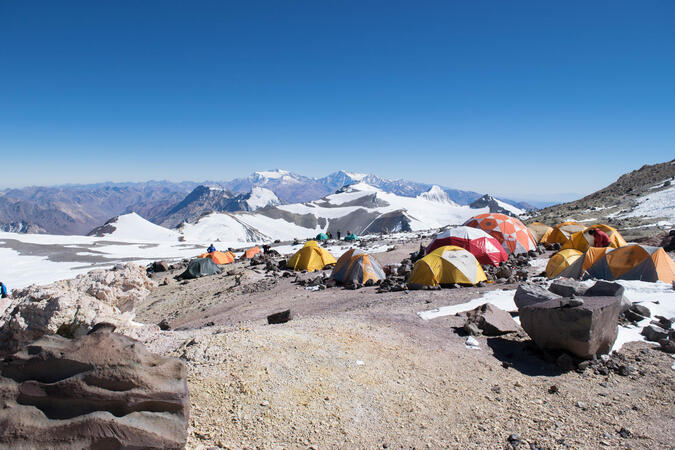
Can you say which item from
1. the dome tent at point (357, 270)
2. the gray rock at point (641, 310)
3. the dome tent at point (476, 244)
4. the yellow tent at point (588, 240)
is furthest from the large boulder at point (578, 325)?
the yellow tent at point (588, 240)

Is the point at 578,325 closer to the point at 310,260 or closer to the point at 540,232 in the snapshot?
the point at 310,260

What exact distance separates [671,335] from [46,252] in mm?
58209

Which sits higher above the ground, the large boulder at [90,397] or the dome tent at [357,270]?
the large boulder at [90,397]

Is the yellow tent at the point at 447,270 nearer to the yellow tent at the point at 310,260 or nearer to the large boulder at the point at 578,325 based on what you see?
the large boulder at the point at 578,325

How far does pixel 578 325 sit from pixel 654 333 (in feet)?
9.92

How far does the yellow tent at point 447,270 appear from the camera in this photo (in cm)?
1495

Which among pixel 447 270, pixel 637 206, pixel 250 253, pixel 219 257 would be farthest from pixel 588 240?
pixel 219 257

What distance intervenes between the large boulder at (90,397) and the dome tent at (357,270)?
13.3 metres

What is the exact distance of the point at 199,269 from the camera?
2603 centimetres

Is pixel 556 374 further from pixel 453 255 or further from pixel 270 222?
pixel 270 222

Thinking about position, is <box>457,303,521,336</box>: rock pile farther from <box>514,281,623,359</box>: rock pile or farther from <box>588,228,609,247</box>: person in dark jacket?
<box>588,228,609,247</box>: person in dark jacket

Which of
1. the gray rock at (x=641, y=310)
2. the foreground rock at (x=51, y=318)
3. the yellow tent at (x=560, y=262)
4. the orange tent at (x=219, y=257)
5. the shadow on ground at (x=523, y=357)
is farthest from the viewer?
the orange tent at (x=219, y=257)

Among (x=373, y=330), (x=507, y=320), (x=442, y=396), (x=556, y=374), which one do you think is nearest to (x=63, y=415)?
(x=442, y=396)

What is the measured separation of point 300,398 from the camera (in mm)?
6012
